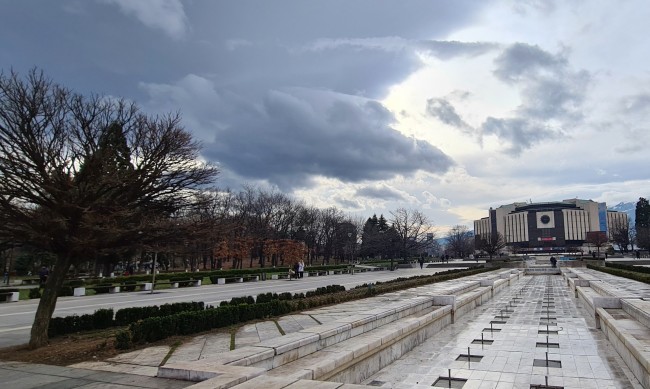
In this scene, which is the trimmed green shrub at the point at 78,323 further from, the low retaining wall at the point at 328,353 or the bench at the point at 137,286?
the bench at the point at 137,286

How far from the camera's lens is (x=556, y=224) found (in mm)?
136625

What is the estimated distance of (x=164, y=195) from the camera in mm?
10391

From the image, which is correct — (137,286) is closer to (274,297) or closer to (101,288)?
(101,288)

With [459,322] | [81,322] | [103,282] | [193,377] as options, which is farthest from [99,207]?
[103,282]

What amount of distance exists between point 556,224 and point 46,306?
14919 cm

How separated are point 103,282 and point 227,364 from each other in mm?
25556

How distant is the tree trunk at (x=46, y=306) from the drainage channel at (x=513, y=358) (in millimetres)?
6572

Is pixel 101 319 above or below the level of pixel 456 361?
above

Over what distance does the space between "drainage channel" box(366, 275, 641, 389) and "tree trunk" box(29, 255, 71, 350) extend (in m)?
6.57

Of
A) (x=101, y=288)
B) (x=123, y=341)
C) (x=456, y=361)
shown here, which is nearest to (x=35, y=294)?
(x=101, y=288)

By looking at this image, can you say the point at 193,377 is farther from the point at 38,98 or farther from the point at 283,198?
the point at 283,198

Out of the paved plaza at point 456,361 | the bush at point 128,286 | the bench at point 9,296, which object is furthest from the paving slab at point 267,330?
the bush at point 128,286

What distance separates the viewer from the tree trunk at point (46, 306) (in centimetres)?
886

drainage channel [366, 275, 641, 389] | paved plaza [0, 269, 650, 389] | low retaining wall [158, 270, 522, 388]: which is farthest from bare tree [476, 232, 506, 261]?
low retaining wall [158, 270, 522, 388]
